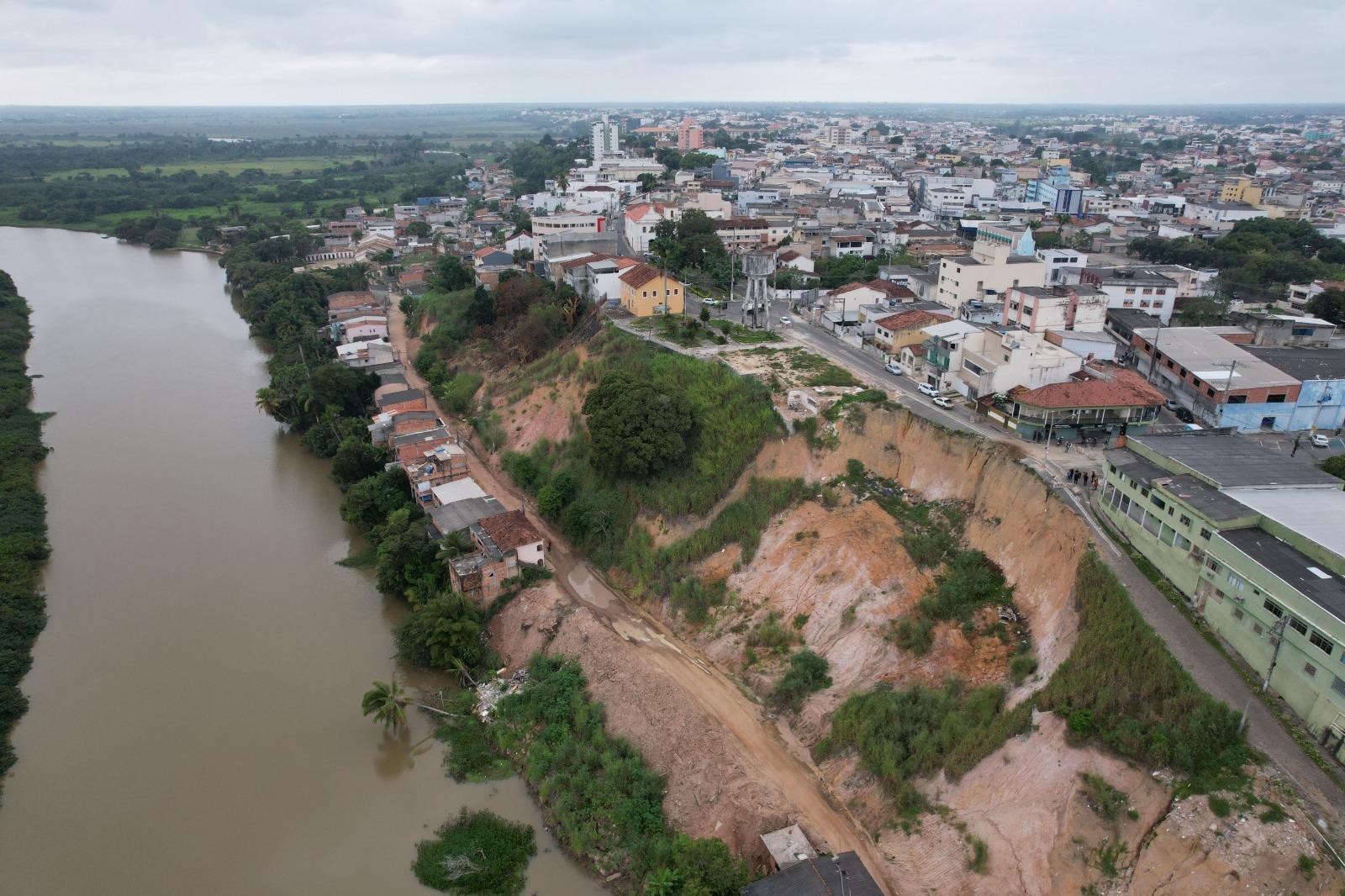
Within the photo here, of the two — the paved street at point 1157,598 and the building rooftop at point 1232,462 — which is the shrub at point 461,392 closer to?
the paved street at point 1157,598

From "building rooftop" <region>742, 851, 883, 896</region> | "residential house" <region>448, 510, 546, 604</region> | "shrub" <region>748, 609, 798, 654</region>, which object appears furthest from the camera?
"residential house" <region>448, 510, 546, 604</region>

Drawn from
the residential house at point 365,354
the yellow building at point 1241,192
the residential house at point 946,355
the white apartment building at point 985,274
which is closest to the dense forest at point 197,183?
the residential house at point 365,354

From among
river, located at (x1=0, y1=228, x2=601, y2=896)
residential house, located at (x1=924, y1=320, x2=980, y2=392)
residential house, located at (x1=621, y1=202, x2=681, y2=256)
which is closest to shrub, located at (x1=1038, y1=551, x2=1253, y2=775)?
river, located at (x1=0, y1=228, x2=601, y2=896)

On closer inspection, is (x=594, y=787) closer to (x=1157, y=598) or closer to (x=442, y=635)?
(x=442, y=635)

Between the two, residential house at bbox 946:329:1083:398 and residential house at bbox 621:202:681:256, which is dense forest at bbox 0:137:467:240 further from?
residential house at bbox 946:329:1083:398

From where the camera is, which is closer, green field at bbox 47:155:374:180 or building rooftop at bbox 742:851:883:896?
building rooftop at bbox 742:851:883:896

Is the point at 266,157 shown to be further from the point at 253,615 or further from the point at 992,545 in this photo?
the point at 992,545

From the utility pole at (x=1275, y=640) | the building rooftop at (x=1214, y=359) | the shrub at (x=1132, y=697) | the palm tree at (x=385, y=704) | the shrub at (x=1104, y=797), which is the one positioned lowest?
the palm tree at (x=385, y=704)
